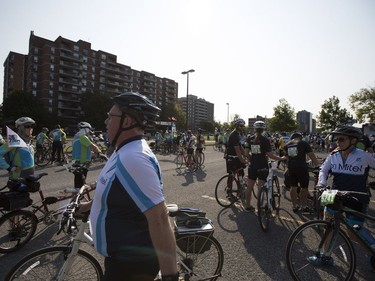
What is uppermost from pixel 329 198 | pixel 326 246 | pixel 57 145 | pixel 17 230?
pixel 57 145

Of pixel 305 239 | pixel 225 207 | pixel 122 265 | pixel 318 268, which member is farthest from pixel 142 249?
pixel 225 207

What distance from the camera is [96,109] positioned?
6875 centimetres

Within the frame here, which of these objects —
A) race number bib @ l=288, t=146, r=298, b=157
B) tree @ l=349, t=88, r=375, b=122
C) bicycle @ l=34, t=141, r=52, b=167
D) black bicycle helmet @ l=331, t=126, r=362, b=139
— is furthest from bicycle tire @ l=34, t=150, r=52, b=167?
tree @ l=349, t=88, r=375, b=122

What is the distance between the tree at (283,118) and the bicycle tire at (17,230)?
7090 centimetres

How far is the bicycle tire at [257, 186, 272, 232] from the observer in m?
5.06

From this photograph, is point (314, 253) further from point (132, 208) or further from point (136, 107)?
point (136, 107)

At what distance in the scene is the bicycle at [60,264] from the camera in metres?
2.09

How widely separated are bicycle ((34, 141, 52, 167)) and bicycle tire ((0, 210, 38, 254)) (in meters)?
10.2

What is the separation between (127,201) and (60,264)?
119 cm

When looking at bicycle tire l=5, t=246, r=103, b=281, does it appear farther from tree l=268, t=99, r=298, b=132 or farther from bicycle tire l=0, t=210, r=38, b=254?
tree l=268, t=99, r=298, b=132

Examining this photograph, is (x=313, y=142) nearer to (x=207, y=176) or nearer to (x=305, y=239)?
(x=207, y=176)

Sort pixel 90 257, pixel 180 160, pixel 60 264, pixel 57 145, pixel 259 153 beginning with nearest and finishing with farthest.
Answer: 1. pixel 60 264
2. pixel 90 257
3. pixel 259 153
4. pixel 57 145
5. pixel 180 160

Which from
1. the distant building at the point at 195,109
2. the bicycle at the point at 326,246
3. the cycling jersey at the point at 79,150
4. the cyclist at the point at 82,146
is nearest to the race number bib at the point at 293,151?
the bicycle at the point at 326,246

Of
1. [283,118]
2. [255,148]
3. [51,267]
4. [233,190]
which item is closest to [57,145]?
[233,190]
